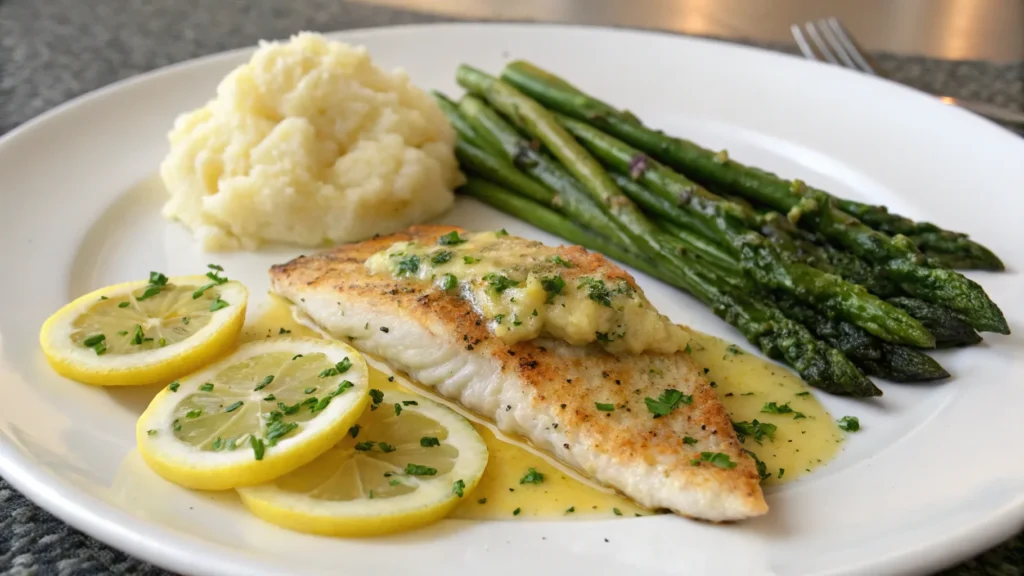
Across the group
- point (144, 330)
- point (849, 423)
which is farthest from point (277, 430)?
point (849, 423)

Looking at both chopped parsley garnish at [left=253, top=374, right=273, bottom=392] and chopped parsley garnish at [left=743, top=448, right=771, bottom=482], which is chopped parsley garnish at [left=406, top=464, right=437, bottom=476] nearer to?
chopped parsley garnish at [left=253, top=374, right=273, bottom=392]

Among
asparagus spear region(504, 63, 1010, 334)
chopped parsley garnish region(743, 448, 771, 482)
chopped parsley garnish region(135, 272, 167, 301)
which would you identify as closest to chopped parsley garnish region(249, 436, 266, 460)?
chopped parsley garnish region(135, 272, 167, 301)

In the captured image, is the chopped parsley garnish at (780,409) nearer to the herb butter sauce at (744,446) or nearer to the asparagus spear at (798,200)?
the herb butter sauce at (744,446)

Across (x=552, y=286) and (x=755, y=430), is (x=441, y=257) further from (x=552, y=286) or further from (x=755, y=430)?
(x=755, y=430)

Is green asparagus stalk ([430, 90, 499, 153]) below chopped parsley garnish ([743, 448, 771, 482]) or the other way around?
the other way around

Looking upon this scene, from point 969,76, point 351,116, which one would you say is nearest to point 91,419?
point 351,116

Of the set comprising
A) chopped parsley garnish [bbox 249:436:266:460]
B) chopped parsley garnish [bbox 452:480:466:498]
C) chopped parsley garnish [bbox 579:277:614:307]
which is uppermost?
chopped parsley garnish [bbox 579:277:614:307]
